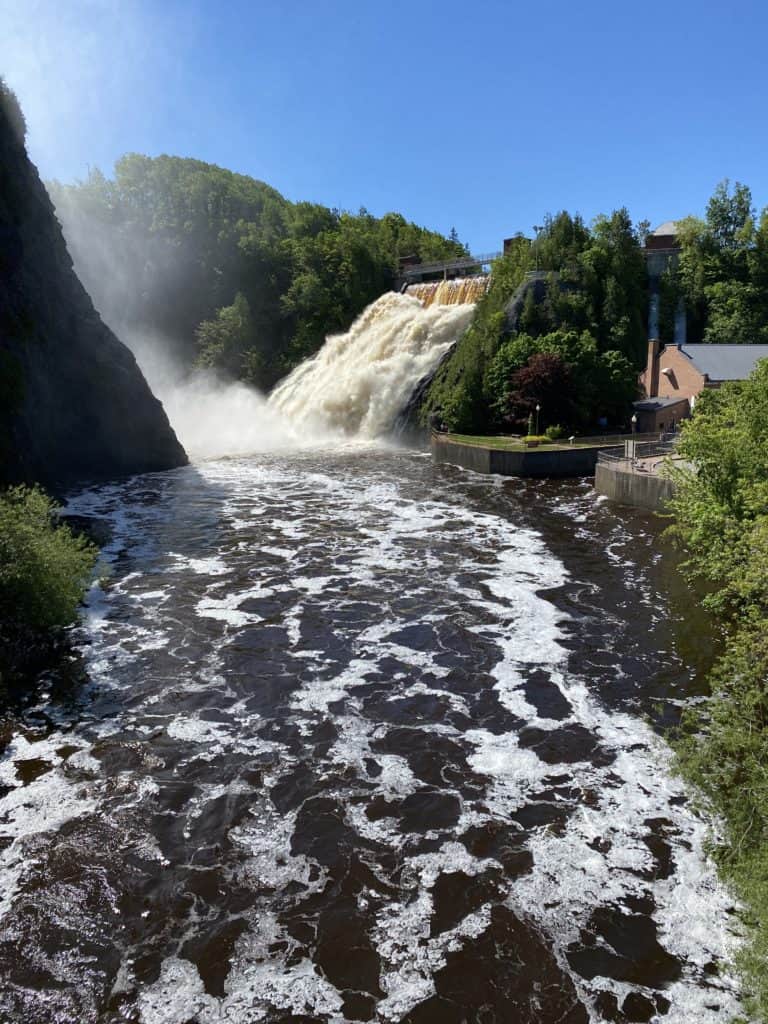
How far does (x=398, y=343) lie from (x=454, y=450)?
1676 cm

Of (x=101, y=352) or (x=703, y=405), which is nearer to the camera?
(x=703, y=405)

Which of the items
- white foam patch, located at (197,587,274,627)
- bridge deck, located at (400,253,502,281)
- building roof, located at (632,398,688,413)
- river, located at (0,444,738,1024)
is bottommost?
river, located at (0,444,738,1024)

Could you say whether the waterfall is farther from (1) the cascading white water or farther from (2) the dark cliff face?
(2) the dark cliff face

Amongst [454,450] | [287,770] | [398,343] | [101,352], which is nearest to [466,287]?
[398,343]

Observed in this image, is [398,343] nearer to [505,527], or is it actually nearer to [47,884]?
[505,527]

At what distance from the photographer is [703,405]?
20797mm

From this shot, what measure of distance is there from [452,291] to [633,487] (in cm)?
3446

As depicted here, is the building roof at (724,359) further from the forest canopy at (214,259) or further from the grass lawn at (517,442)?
the forest canopy at (214,259)

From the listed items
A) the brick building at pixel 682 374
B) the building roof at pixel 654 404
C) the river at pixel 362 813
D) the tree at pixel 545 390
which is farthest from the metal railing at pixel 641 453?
the river at pixel 362 813

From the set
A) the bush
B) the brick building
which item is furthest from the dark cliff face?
the brick building

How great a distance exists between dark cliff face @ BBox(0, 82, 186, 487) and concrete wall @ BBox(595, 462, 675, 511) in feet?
79.7

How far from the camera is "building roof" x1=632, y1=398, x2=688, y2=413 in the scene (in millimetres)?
43906

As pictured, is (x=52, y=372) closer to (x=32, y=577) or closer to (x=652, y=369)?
(x=32, y=577)

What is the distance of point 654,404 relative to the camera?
44.6 meters
